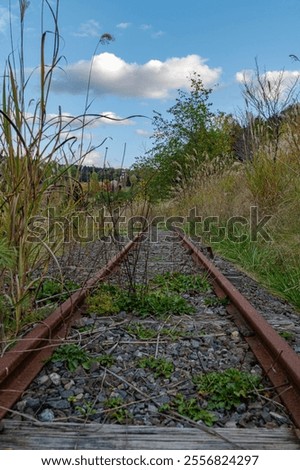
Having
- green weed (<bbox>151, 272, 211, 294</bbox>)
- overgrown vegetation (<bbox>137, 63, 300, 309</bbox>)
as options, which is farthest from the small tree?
green weed (<bbox>151, 272, 211, 294</bbox>)

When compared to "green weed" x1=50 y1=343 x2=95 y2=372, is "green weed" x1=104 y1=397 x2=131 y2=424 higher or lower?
lower

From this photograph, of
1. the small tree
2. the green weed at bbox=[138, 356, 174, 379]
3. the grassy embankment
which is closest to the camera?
the green weed at bbox=[138, 356, 174, 379]

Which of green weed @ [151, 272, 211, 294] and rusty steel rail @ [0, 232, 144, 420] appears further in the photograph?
green weed @ [151, 272, 211, 294]

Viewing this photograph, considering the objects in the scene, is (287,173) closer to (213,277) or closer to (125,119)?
(213,277)

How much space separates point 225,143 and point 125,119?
16.3 metres

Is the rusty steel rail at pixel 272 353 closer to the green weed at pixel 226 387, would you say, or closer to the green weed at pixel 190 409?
the green weed at pixel 226 387

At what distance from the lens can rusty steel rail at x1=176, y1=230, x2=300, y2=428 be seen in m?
1.79


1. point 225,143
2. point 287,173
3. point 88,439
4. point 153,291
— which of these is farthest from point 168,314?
point 225,143

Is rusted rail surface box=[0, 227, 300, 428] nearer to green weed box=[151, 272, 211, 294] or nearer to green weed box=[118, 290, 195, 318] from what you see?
green weed box=[118, 290, 195, 318]

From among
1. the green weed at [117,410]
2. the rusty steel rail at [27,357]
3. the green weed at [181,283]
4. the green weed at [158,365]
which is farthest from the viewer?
the green weed at [181,283]

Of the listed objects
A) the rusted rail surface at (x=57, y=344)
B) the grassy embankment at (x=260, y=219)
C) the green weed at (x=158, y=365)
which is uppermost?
the grassy embankment at (x=260, y=219)

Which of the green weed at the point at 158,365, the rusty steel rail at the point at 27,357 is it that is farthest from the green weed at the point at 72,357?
the green weed at the point at 158,365

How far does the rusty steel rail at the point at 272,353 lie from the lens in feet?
5.88

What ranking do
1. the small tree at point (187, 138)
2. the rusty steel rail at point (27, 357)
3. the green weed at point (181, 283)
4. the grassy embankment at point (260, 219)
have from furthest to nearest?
the small tree at point (187, 138), the grassy embankment at point (260, 219), the green weed at point (181, 283), the rusty steel rail at point (27, 357)
